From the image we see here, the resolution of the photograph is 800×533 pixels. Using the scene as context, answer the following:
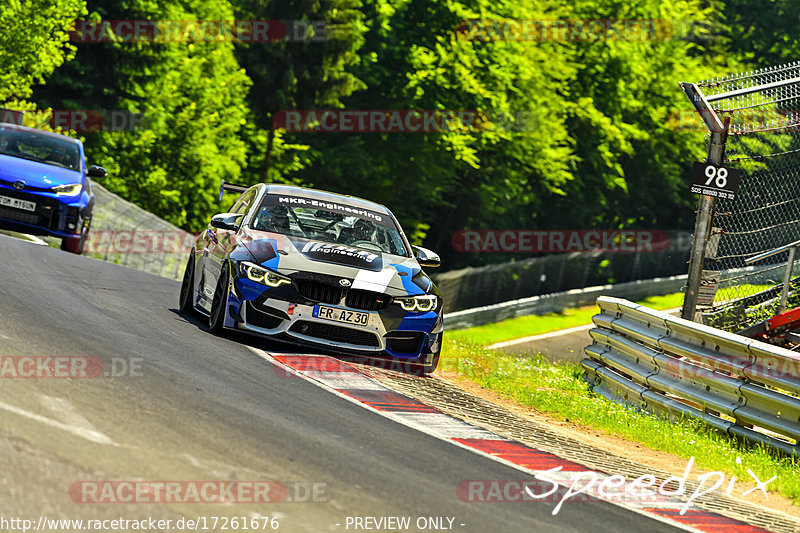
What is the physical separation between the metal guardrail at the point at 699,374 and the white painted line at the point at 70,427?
5.86 m

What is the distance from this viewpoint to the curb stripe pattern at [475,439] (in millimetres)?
6617

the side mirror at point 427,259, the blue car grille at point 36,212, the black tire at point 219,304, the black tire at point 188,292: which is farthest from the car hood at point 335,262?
the blue car grille at point 36,212

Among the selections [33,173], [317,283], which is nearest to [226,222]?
[317,283]

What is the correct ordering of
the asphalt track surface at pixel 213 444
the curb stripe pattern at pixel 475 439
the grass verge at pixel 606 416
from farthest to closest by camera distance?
the grass verge at pixel 606 416
the curb stripe pattern at pixel 475 439
the asphalt track surface at pixel 213 444

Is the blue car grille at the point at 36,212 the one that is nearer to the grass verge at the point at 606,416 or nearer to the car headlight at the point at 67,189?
the car headlight at the point at 67,189

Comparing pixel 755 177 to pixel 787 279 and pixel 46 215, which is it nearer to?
pixel 787 279

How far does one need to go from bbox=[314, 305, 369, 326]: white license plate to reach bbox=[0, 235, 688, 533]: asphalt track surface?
758 mm

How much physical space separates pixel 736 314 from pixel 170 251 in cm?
1479

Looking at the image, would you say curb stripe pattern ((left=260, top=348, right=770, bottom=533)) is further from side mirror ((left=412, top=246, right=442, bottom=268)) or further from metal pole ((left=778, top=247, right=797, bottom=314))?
metal pole ((left=778, top=247, right=797, bottom=314))

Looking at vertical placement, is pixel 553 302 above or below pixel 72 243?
below

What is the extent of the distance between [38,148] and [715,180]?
11417 mm

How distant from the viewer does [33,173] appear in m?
16.2

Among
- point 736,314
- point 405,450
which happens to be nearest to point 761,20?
point 736,314

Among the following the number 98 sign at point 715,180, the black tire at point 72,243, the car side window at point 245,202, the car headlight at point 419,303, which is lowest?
the black tire at point 72,243
